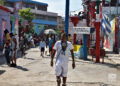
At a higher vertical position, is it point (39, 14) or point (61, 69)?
point (39, 14)

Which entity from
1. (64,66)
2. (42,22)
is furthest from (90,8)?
(42,22)

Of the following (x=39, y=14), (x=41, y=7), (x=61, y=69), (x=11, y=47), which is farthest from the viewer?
(x=41, y=7)

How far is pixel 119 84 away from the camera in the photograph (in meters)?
8.61

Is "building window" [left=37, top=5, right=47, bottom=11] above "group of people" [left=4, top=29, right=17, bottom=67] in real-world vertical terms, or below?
above

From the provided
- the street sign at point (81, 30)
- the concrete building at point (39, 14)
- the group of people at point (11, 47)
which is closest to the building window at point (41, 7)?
the concrete building at point (39, 14)

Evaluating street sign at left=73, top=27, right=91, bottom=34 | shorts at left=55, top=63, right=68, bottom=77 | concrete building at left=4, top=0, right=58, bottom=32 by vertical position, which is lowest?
shorts at left=55, top=63, right=68, bottom=77

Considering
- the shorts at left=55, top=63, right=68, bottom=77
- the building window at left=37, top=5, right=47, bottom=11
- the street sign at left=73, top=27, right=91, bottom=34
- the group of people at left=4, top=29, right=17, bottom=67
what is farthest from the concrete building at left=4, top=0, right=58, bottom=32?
the shorts at left=55, top=63, right=68, bottom=77

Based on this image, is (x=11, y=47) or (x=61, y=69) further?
(x=11, y=47)

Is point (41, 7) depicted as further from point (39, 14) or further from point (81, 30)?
point (81, 30)

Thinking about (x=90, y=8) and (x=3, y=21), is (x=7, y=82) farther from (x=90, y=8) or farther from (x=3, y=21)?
(x=3, y=21)

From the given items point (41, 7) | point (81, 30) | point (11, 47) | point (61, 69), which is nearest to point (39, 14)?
point (41, 7)

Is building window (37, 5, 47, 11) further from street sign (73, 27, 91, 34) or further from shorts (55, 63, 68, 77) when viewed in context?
shorts (55, 63, 68, 77)

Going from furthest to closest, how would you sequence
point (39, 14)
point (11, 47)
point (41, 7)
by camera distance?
point (41, 7) < point (39, 14) < point (11, 47)

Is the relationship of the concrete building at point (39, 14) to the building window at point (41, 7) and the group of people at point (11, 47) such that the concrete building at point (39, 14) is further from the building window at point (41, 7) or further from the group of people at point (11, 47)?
the group of people at point (11, 47)
